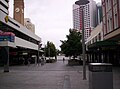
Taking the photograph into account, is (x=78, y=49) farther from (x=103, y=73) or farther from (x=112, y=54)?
(x=103, y=73)

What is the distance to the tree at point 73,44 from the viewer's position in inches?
2183

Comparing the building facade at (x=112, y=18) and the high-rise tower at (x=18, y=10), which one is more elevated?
the high-rise tower at (x=18, y=10)

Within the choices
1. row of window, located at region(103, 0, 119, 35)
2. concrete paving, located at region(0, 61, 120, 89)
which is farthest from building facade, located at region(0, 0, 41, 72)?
row of window, located at region(103, 0, 119, 35)

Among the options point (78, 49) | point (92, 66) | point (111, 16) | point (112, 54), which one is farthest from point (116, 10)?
point (92, 66)

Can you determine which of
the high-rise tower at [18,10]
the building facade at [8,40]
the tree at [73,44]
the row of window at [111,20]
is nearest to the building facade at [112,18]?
the row of window at [111,20]

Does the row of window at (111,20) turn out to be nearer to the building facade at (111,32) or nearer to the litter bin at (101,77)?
the building facade at (111,32)

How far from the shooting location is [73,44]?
55.6m

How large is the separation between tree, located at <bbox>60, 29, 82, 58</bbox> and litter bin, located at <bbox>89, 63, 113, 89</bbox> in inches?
1755

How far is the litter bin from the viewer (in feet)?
33.9

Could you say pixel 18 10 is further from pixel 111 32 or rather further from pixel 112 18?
pixel 111 32

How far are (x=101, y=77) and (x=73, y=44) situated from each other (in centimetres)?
4531

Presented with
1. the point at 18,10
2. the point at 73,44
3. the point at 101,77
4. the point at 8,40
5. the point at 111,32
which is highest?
the point at 18,10

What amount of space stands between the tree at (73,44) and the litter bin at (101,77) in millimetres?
44586

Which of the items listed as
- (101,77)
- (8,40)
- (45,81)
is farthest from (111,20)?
(101,77)
